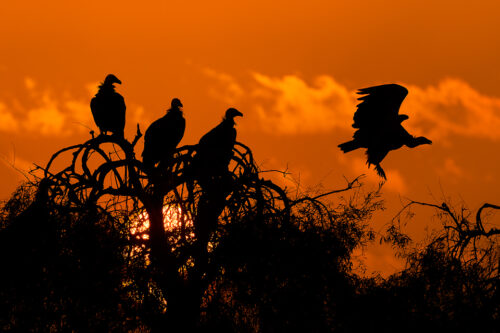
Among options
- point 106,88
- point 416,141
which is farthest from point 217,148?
point 106,88

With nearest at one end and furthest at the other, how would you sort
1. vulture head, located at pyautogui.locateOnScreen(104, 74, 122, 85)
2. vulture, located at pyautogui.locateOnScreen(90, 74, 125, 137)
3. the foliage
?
the foliage < vulture, located at pyautogui.locateOnScreen(90, 74, 125, 137) < vulture head, located at pyautogui.locateOnScreen(104, 74, 122, 85)

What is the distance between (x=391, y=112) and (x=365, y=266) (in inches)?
109

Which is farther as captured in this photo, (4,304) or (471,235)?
(471,235)

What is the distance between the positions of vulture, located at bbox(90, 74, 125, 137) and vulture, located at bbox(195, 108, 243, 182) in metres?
2.80

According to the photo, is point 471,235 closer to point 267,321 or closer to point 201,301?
point 267,321

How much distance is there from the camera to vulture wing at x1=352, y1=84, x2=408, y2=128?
12.2 m

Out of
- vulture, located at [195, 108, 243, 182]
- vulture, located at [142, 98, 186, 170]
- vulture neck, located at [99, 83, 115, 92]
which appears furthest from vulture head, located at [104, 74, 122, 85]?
vulture, located at [195, 108, 243, 182]

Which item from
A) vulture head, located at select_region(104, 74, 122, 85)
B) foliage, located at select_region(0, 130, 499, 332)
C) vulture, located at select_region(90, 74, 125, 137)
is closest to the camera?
foliage, located at select_region(0, 130, 499, 332)

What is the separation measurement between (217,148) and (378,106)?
2.95 meters

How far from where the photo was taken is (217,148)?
1241 cm

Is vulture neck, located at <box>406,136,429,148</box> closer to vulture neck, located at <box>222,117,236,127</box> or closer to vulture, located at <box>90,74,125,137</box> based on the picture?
vulture neck, located at <box>222,117,236,127</box>

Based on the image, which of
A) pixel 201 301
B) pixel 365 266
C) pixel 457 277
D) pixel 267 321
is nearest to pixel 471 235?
pixel 457 277

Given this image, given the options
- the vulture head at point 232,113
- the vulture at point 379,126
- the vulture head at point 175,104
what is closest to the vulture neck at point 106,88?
the vulture head at point 175,104

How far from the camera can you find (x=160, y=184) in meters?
11.9
